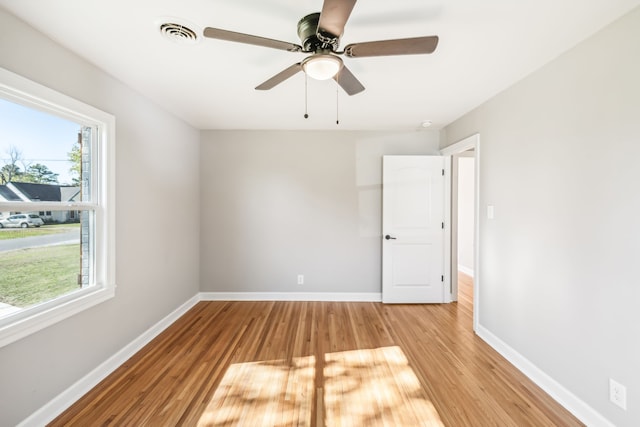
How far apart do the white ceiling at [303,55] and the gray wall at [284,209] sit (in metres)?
0.89

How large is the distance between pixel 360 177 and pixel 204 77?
229 cm

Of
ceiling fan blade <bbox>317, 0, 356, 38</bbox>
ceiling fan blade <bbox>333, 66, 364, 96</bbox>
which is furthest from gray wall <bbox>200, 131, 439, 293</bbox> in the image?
ceiling fan blade <bbox>317, 0, 356, 38</bbox>

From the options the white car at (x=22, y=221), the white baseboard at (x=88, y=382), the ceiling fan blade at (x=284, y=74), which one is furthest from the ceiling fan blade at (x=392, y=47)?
the white baseboard at (x=88, y=382)

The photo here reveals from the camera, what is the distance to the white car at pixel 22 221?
61.0 inches

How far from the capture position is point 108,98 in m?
2.17

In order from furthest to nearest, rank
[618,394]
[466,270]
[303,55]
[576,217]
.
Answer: [466,270] < [303,55] < [576,217] < [618,394]

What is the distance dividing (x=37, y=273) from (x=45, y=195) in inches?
19.7

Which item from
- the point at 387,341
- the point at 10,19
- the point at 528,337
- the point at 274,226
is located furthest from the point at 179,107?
the point at 528,337

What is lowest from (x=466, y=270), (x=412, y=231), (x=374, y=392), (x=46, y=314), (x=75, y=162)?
(x=374, y=392)

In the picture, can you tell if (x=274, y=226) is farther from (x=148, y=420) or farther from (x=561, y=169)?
(x=561, y=169)

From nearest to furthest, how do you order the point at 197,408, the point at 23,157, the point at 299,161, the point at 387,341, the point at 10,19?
the point at 10,19
the point at 23,157
the point at 197,408
the point at 387,341
the point at 299,161

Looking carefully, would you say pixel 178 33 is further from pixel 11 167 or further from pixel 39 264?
pixel 39 264

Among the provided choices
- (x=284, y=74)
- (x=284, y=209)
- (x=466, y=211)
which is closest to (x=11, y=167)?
(x=284, y=74)

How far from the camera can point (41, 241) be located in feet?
5.74
